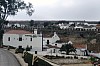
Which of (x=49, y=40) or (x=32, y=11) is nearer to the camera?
(x=49, y=40)

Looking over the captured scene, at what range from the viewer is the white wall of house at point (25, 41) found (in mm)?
79500

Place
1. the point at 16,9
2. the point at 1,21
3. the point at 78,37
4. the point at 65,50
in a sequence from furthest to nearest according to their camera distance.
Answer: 1. the point at 78,37
2. the point at 16,9
3. the point at 1,21
4. the point at 65,50

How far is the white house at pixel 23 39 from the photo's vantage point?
79500 mm

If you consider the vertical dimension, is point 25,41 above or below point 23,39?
below

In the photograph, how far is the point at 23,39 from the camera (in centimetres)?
8088

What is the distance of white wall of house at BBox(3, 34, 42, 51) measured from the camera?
79500mm

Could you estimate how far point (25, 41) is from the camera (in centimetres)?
8006

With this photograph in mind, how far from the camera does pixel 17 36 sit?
268 ft

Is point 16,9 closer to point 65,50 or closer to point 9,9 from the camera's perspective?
point 9,9

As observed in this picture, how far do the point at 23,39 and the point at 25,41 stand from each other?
1.07 metres

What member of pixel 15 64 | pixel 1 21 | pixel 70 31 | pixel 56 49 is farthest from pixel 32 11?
pixel 15 64

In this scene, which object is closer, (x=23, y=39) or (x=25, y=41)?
(x=25, y=41)

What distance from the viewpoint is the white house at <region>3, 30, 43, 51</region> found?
7950cm

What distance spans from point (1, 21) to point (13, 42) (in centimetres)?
1742
